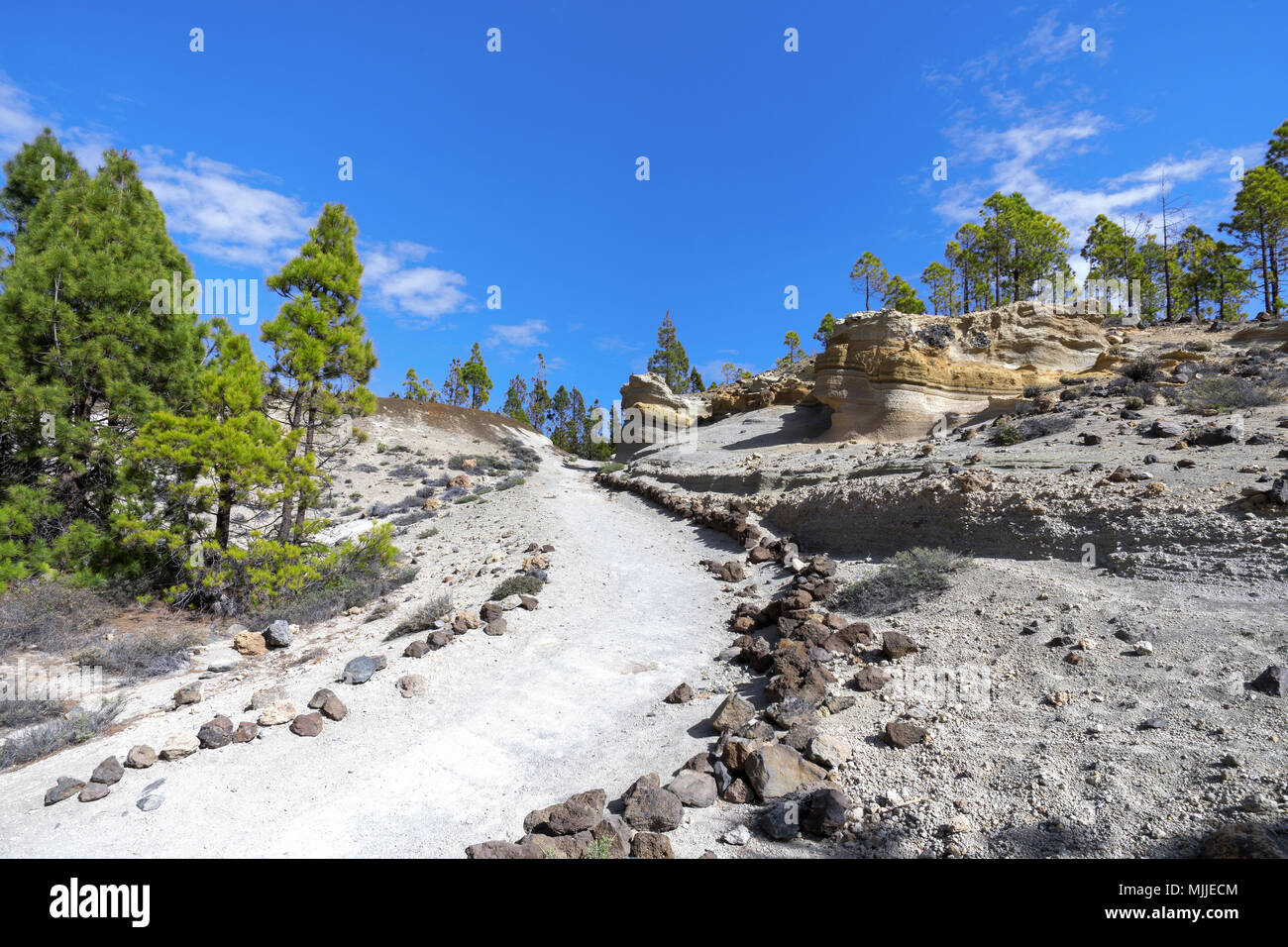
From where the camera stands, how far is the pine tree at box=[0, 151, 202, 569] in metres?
9.68

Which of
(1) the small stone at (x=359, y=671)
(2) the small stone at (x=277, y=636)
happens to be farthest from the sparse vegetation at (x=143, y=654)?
(1) the small stone at (x=359, y=671)

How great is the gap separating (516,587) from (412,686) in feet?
11.2

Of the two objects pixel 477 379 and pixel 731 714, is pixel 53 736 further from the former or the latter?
pixel 477 379

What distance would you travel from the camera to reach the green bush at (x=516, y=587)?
9.91 metres

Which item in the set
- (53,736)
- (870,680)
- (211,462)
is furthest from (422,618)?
A: (870,680)

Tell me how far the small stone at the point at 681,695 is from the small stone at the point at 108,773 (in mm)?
5246

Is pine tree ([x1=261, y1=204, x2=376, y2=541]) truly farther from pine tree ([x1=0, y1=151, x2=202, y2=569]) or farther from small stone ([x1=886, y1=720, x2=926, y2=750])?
small stone ([x1=886, y1=720, x2=926, y2=750])

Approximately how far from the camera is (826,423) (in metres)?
25.8

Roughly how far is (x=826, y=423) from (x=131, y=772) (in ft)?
83.2

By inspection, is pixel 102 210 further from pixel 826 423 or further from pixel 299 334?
pixel 826 423

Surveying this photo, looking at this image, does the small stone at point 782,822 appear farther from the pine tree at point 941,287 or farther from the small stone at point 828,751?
the pine tree at point 941,287

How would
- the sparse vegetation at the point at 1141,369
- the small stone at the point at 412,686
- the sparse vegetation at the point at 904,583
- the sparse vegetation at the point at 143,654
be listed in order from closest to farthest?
the small stone at the point at 412,686, the sparse vegetation at the point at 143,654, the sparse vegetation at the point at 904,583, the sparse vegetation at the point at 1141,369

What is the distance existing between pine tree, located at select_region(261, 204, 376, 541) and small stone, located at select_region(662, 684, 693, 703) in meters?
8.16
